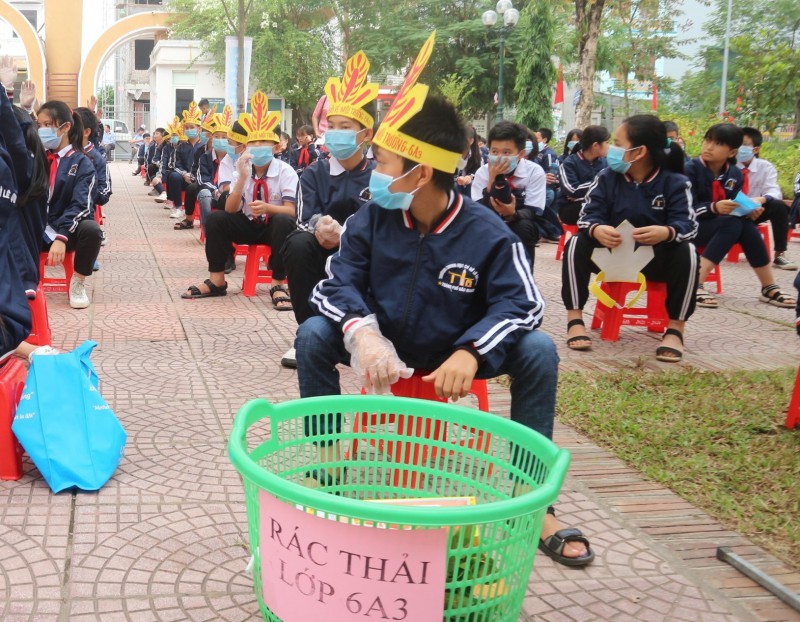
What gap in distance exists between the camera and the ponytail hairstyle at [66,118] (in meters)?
5.88

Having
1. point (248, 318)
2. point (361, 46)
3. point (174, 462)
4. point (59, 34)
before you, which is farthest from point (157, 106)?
point (174, 462)

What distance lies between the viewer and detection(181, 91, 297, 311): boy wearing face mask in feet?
21.5

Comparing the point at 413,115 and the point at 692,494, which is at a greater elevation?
the point at 413,115

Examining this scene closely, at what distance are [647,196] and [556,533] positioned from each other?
10.3 ft

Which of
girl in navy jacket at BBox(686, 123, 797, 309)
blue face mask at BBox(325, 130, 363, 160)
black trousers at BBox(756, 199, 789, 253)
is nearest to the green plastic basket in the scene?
blue face mask at BBox(325, 130, 363, 160)

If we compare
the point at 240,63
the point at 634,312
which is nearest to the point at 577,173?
the point at 634,312

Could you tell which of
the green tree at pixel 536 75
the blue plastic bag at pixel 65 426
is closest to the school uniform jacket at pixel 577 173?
the blue plastic bag at pixel 65 426

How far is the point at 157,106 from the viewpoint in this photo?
39219 mm

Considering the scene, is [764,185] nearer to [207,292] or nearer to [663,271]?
[663,271]

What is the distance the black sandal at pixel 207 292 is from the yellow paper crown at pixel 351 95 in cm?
271

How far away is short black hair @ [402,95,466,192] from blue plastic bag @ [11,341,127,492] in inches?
55.8

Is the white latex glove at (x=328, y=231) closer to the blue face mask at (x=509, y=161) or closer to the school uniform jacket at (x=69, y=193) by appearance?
the blue face mask at (x=509, y=161)

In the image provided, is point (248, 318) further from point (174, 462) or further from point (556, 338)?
point (174, 462)

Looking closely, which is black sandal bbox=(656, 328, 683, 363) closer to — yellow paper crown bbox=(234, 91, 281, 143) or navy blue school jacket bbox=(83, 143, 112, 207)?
yellow paper crown bbox=(234, 91, 281, 143)
